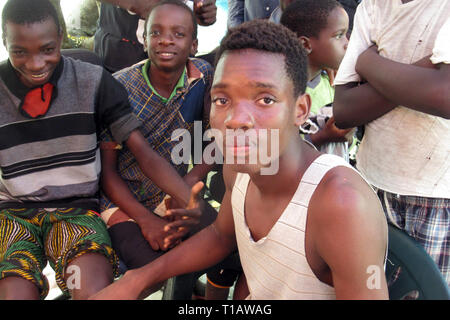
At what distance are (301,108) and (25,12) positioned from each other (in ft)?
3.74

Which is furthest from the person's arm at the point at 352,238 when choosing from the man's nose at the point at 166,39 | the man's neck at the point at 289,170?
the man's nose at the point at 166,39

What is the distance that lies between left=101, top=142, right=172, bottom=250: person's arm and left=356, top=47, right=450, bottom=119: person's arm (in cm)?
102

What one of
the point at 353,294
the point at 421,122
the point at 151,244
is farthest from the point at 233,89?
the point at 151,244

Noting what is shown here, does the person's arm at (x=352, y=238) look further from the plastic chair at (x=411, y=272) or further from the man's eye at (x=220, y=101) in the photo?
the man's eye at (x=220, y=101)

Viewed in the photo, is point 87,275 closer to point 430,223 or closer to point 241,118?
point 241,118

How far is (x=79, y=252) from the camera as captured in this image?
1470mm

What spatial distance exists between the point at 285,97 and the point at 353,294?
0.55 m

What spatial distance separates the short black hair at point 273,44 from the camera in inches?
44.4

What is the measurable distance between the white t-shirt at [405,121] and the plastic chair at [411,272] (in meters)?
0.23

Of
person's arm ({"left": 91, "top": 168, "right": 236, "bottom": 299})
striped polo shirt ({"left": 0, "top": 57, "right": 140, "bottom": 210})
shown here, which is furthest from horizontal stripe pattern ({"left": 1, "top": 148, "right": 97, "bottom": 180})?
person's arm ({"left": 91, "top": 168, "right": 236, "bottom": 299})

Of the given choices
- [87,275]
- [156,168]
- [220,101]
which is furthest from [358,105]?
[87,275]

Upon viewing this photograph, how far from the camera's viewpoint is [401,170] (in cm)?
143

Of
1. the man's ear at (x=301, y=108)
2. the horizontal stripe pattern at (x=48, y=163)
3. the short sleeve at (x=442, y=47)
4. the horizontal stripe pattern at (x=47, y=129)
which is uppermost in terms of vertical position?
the short sleeve at (x=442, y=47)
